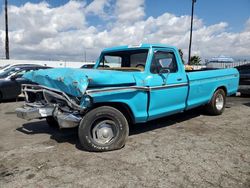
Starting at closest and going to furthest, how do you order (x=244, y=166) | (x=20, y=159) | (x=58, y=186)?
(x=58, y=186) < (x=244, y=166) < (x=20, y=159)

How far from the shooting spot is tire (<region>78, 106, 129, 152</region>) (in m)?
4.21

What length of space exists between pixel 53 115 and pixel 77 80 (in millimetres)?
938

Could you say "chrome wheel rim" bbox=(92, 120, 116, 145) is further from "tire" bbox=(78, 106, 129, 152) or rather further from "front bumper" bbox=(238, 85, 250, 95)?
"front bumper" bbox=(238, 85, 250, 95)

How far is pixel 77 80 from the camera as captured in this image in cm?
406

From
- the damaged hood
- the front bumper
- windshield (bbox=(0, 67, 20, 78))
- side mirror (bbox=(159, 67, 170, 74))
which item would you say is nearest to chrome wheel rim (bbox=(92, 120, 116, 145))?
the damaged hood

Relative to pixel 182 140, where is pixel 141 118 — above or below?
above

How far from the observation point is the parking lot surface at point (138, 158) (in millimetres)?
3309

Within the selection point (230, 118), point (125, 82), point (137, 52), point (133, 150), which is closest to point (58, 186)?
point (133, 150)

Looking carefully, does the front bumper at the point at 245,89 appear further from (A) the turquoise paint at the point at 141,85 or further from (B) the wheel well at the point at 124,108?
(B) the wheel well at the point at 124,108

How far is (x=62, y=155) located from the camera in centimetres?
422

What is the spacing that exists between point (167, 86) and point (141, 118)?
3.08 feet

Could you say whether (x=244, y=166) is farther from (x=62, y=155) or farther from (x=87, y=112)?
(x=62, y=155)

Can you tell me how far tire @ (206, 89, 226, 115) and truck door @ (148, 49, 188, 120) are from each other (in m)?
1.55

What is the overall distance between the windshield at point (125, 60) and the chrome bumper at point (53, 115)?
182cm
